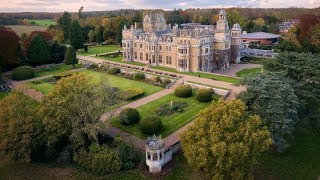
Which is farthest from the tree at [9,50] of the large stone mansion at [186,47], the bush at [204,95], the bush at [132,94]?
the bush at [204,95]

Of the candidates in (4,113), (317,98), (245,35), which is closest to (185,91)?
(317,98)

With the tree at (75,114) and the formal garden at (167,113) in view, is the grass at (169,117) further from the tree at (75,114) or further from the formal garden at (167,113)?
the tree at (75,114)

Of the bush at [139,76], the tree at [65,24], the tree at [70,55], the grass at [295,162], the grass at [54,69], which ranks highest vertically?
the tree at [65,24]

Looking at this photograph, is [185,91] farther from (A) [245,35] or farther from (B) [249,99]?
(A) [245,35]

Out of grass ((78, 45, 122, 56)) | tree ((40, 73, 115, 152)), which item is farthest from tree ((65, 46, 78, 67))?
tree ((40, 73, 115, 152))

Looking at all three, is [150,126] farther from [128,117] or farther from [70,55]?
[70,55]

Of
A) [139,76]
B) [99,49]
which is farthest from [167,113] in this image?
[99,49]

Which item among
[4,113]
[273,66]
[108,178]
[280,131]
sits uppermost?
[273,66]

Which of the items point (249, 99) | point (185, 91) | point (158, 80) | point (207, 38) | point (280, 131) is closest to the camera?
point (280, 131)
